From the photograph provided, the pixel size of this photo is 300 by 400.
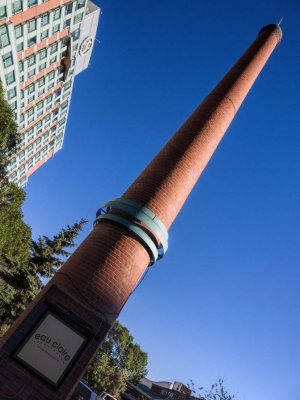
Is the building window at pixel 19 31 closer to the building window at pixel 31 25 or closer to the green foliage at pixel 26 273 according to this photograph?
the building window at pixel 31 25

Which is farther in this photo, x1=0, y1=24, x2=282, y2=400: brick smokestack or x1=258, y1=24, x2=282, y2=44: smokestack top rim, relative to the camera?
x1=258, y1=24, x2=282, y2=44: smokestack top rim

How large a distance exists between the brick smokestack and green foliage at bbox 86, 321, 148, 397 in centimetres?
2411

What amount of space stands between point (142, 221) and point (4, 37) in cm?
2949

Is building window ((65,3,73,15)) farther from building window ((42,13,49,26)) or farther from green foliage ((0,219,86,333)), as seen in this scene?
green foliage ((0,219,86,333))

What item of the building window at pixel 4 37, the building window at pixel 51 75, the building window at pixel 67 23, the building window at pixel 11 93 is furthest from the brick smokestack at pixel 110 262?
the building window at pixel 51 75

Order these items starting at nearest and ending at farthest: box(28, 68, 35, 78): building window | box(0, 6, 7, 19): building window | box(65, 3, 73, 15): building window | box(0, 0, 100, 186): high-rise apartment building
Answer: box(0, 6, 7, 19): building window < box(0, 0, 100, 186): high-rise apartment building < box(65, 3, 73, 15): building window < box(28, 68, 35, 78): building window

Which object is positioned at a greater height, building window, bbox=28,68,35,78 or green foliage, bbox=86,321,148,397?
building window, bbox=28,68,35,78

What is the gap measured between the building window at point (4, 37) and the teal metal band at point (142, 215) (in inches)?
1108

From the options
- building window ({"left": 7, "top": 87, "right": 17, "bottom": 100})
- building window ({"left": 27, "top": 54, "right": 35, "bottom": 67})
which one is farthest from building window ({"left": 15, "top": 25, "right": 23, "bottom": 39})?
building window ({"left": 7, "top": 87, "right": 17, "bottom": 100})

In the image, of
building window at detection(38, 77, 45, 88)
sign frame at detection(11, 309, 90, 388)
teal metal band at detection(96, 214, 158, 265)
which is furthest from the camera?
building window at detection(38, 77, 45, 88)

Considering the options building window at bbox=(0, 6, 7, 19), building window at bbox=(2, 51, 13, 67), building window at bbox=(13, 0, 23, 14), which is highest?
building window at bbox=(13, 0, 23, 14)

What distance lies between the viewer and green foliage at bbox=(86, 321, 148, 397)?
2691 centimetres

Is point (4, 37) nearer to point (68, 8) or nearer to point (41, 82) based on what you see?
point (68, 8)

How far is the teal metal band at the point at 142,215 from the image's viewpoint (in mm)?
6625
